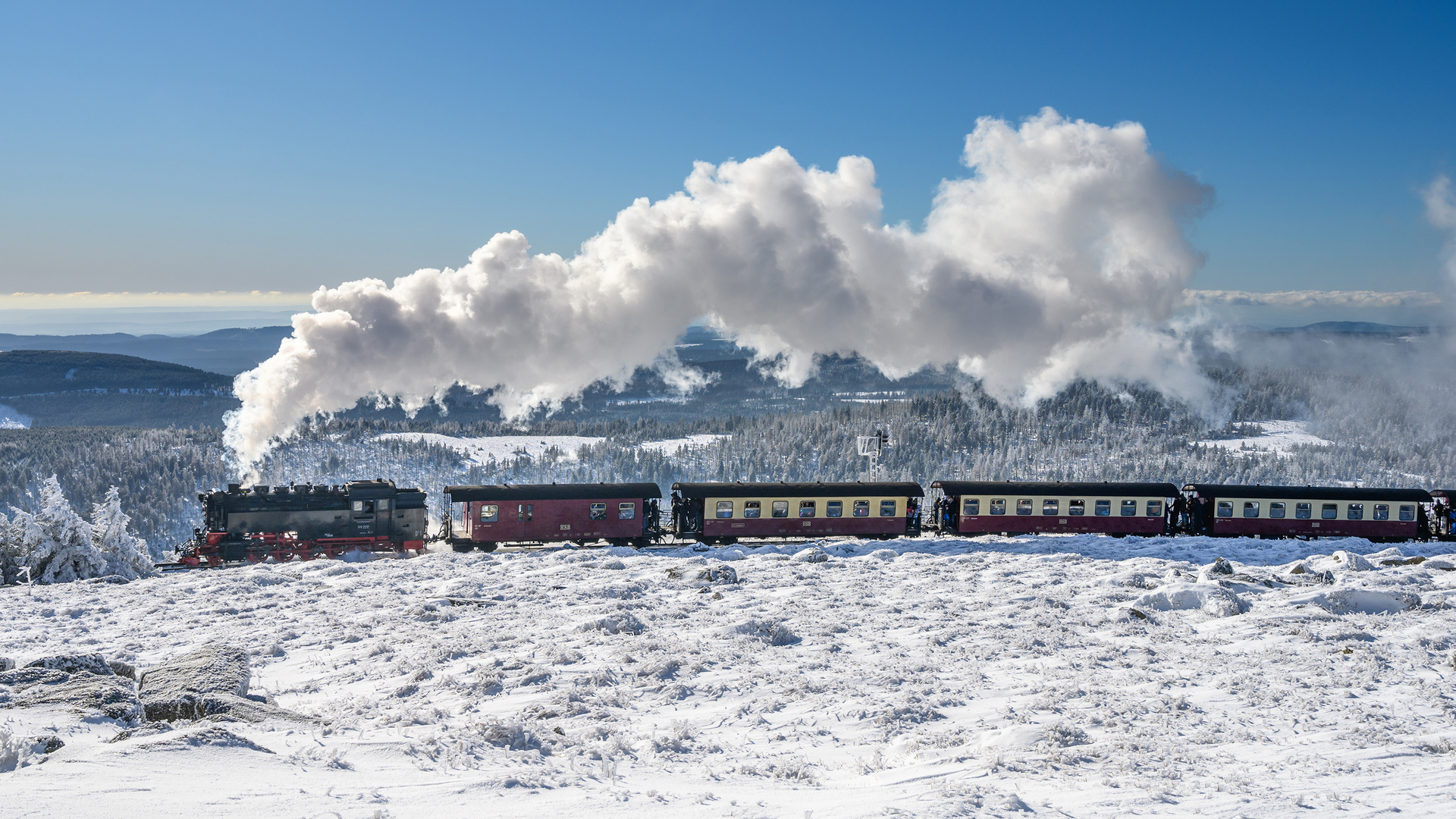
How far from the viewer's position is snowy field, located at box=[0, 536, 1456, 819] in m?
10.0

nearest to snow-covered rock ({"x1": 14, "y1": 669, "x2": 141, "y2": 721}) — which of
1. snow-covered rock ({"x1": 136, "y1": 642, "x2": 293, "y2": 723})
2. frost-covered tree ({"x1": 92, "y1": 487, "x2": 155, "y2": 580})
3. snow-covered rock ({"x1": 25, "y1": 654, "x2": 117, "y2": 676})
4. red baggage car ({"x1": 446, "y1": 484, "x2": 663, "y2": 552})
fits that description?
snow-covered rock ({"x1": 136, "y1": 642, "x2": 293, "y2": 723})

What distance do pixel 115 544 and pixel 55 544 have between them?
205 centimetres

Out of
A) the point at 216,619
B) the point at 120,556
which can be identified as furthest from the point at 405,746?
the point at 120,556

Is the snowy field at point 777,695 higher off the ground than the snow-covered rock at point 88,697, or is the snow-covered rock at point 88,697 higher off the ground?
the snow-covered rock at point 88,697

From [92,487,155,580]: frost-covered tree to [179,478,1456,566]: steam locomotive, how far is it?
215 cm

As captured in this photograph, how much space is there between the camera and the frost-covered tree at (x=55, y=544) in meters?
33.4

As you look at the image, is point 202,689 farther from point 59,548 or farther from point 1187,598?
point 59,548

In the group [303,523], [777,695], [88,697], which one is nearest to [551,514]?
[303,523]

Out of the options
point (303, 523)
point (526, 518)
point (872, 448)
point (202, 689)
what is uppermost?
point (872, 448)

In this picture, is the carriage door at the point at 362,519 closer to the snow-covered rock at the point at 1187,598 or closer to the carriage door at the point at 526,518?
the carriage door at the point at 526,518

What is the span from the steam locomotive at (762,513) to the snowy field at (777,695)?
8.74m

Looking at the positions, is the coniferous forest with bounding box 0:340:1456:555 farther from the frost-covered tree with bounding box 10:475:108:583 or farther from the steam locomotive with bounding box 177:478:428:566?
the frost-covered tree with bounding box 10:475:108:583

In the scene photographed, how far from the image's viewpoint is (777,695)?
1553cm

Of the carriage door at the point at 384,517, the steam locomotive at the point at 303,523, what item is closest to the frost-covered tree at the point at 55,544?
the steam locomotive at the point at 303,523
